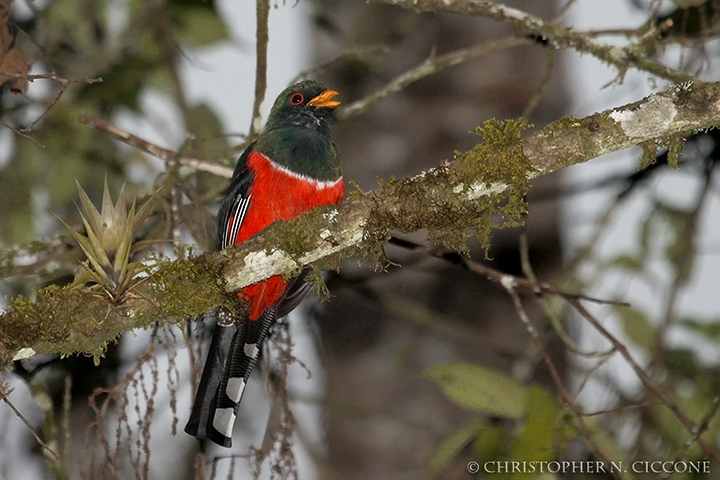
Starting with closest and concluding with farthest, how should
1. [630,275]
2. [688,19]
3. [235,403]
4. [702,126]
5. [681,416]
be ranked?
[702,126]
[681,416]
[235,403]
[688,19]
[630,275]

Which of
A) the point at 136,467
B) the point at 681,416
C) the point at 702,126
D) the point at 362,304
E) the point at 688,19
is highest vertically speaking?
the point at 688,19

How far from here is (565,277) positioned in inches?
218

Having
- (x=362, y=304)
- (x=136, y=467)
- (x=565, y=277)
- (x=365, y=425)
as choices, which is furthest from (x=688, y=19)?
(x=136, y=467)

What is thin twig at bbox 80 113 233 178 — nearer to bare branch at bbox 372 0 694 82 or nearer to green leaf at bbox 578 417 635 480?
bare branch at bbox 372 0 694 82

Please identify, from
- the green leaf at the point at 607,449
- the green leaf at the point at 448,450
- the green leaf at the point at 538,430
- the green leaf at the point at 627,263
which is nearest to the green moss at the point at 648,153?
the green leaf at the point at 538,430

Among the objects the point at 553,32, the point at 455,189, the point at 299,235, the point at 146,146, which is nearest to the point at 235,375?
the point at 299,235

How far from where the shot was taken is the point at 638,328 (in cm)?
504

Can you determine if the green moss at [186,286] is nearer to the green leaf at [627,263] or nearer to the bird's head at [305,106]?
the bird's head at [305,106]

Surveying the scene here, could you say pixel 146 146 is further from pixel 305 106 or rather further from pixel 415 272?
pixel 415 272

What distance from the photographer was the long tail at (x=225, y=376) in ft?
12.2

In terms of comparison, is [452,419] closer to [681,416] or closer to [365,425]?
[365,425]

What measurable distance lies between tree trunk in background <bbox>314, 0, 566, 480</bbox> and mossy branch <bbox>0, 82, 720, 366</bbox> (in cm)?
220

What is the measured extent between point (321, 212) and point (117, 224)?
2.23 feet

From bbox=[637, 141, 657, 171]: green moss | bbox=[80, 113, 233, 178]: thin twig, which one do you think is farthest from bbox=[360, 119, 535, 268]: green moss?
bbox=[80, 113, 233, 178]: thin twig
